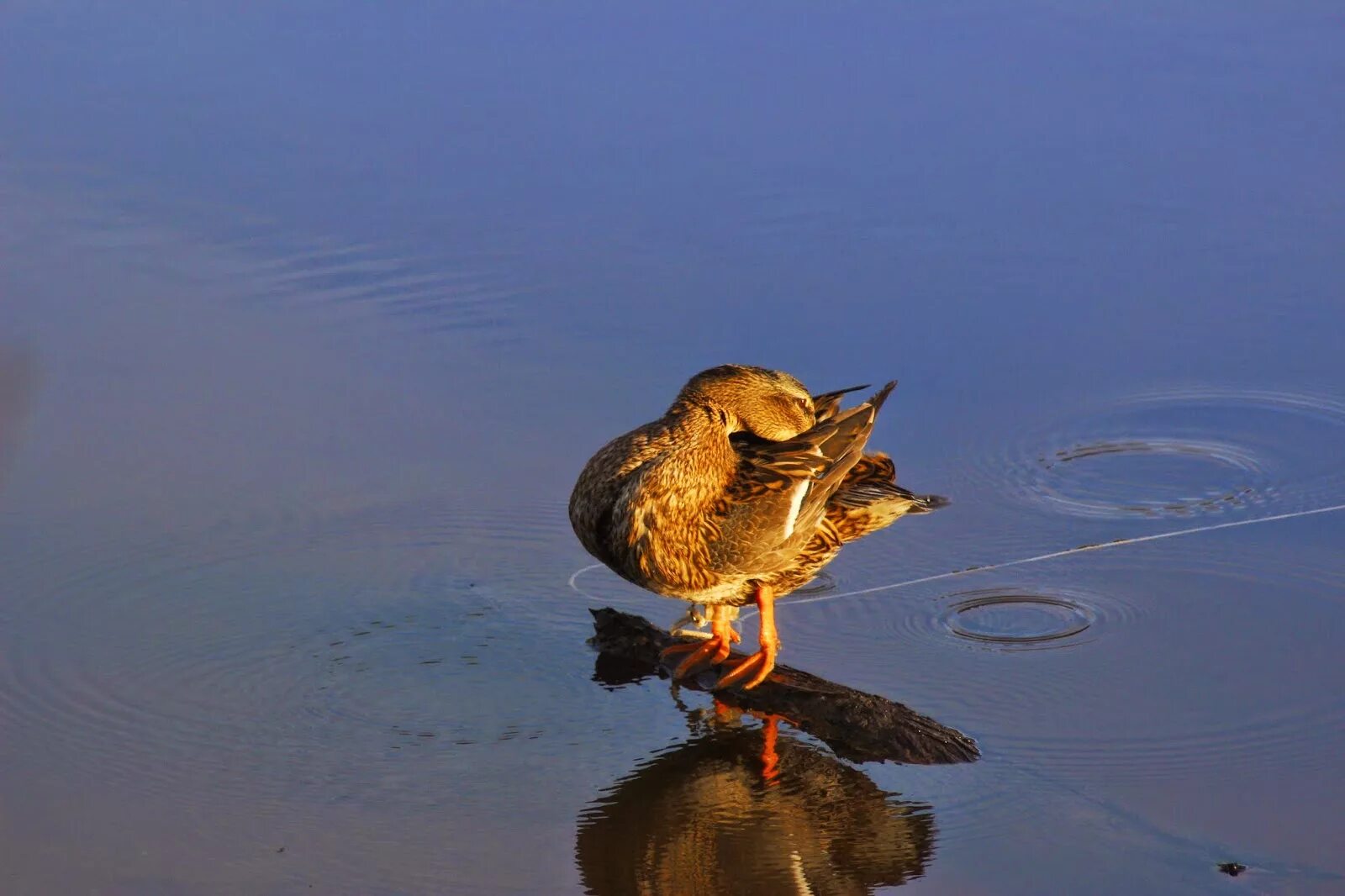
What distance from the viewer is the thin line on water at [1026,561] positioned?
5461 mm

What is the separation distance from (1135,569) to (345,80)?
16.7ft

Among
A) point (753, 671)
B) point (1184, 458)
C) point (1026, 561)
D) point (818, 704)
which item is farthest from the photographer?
point (1184, 458)

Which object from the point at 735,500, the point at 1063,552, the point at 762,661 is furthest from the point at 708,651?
the point at 1063,552

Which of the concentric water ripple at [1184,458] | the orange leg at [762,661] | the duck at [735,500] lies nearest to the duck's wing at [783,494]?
the duck at [735,500]

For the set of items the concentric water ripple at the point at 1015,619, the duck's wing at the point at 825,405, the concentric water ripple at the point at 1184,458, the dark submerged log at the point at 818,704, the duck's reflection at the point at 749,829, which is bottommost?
the duck's reflection at the point at 749,829

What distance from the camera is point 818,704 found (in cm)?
464

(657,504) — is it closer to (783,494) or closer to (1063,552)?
(783,494)

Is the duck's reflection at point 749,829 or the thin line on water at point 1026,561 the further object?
Result: the thin line on water at point 1026,561

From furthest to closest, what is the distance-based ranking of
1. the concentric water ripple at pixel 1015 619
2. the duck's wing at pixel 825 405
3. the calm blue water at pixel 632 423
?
the duck's wing at pixel 825 405 → the concentric water ripple at pixel 1015 619 → the calm blue water at pixel 632 423

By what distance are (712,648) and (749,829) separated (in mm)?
890

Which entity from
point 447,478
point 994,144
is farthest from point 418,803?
point 994,144

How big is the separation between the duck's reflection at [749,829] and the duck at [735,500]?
1.20 ft

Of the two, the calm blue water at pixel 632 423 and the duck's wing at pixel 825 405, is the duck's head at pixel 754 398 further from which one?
the calm blue water at pixel 632 423

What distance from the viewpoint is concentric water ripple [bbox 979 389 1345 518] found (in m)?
5.86
